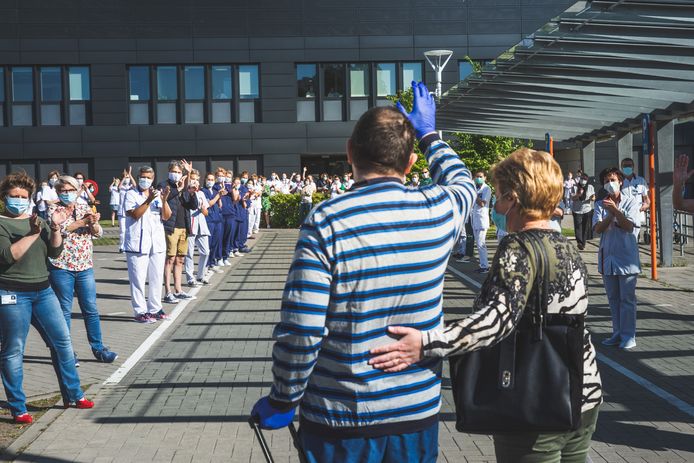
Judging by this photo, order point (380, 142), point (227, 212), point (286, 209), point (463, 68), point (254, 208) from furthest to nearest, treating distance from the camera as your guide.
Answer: point (463, 68)
point (286, 209)
point (254, 208)
point (227, 212)
point (380, 142)

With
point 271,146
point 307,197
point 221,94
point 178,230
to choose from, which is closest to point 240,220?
point 178,230

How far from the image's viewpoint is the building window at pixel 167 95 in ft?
139

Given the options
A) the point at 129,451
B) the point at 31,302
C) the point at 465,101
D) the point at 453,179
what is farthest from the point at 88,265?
the point at 465,101

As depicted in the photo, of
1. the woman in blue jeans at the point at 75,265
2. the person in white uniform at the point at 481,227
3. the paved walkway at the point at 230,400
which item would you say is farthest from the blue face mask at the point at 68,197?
the person in white uniform at the point at 481,227

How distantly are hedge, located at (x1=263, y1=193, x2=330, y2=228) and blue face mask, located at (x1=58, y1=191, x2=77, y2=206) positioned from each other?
2518 cm

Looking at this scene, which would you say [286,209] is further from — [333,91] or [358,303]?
[358,303]

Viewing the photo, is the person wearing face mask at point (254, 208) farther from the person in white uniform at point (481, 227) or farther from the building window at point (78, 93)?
the building window at point (78, 93)

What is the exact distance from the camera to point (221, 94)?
4259 centimetres

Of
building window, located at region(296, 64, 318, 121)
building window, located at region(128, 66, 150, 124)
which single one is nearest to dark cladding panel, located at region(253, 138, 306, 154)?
building window, located at region(296, 64, 318, 121)

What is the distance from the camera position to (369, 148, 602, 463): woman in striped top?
294cm

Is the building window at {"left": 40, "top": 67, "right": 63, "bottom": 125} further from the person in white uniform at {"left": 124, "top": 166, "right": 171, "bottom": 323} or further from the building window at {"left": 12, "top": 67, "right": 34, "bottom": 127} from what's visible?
the person in white uniform at {"left": 124, "top": 166, "right": 171, "bottom": 323}

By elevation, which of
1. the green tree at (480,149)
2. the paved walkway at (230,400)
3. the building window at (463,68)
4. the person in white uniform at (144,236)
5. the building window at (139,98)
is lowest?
the paved walkway at (230,400)

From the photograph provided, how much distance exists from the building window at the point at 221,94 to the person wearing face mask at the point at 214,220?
79.7ft

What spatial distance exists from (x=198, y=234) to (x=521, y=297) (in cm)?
1244
